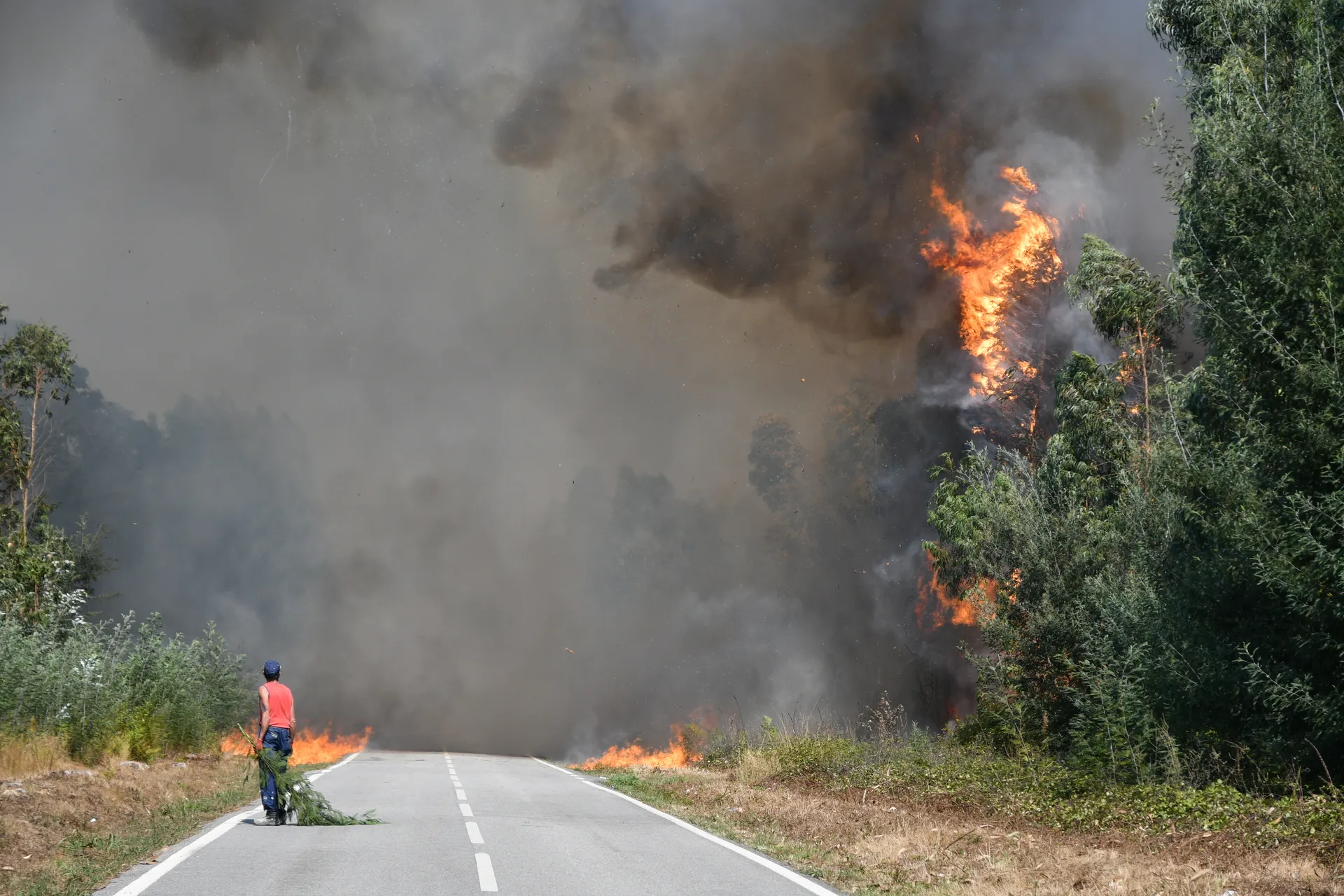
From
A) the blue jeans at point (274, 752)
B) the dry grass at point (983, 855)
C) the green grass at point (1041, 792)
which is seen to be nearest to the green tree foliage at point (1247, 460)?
the green grass at point (1041, 792)

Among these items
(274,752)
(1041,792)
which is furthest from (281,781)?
(1041,792)

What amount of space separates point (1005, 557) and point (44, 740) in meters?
19.1

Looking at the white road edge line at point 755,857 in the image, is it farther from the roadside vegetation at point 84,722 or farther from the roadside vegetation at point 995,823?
the roadside vegetation at point 84,722

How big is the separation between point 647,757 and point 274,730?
28.9m

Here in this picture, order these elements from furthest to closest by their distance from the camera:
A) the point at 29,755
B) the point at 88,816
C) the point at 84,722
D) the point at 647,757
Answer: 1. the point at 647,757
2. the point at 84,722
3. the point at 29,755
4. the point at 88,816

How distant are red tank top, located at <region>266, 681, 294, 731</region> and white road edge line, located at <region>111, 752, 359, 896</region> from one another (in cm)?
124

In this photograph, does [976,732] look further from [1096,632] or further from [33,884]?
[33,884]

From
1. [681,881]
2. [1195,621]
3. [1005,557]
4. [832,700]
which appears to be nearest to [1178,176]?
[1195,621]

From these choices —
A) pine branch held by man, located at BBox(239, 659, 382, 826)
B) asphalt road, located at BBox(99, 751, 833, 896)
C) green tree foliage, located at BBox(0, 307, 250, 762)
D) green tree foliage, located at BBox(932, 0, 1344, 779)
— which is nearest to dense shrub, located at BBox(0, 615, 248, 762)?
green tree foliage, located at BBox(0, 307, 250, 762)

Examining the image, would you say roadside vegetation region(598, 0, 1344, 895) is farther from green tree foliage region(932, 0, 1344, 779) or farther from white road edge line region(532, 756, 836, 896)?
white road edge line region(532, 756, 836, 896)

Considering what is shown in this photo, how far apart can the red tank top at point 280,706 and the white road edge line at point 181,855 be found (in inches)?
48.7

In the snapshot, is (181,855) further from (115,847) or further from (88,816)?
(88,816)

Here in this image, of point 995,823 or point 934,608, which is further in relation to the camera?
point 934,608

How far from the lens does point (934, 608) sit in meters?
49.5
